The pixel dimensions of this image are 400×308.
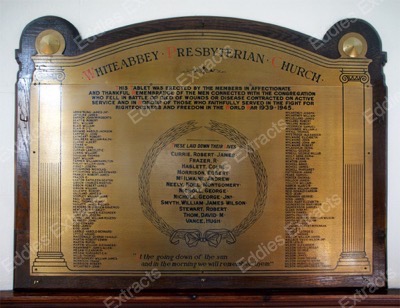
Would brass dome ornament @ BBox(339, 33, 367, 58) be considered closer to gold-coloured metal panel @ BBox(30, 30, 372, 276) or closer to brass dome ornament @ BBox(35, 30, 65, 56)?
gold-coloured metal panel @ BBox(30, 30, 372, 276)

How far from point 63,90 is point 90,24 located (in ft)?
1.12

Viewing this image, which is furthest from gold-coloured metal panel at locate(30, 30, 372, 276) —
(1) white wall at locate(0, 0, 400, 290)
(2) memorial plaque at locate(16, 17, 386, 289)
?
(1) white wall at locate(0, 0, 400, 290)

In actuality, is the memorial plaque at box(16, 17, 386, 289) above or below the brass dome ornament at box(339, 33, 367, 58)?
below

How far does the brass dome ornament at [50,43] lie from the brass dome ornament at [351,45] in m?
1.34

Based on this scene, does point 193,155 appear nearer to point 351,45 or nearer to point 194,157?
point 194,157

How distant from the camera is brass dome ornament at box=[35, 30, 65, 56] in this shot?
1.84 m

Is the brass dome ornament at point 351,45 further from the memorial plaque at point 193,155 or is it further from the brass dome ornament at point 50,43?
the brass dome ornament at point 50,43

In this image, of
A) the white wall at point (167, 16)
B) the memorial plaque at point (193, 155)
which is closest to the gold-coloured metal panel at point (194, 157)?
the memorial plaque at point (193, 155)

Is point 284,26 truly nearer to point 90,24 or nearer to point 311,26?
point 311,26

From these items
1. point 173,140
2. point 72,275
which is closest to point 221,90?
point 173,140

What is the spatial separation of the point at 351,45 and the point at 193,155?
3.03 feet

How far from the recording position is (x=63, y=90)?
1.85 m

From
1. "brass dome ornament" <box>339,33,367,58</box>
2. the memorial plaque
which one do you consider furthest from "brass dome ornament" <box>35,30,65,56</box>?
"brass dome ornament" <box>339,33,367,58</box>

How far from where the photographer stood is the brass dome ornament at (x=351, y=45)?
187 cm
